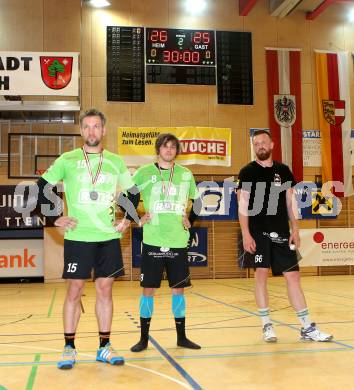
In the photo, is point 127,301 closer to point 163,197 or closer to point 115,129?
point 163,197

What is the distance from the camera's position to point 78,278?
151 inches

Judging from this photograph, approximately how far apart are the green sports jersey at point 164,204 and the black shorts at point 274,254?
2.39ft

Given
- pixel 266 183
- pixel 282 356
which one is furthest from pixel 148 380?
pixel 266 183

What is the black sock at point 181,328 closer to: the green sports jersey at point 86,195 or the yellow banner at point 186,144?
the green sports jersey at point 86,195

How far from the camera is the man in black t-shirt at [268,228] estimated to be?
4785mm

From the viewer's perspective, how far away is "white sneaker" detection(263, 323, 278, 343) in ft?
15.2

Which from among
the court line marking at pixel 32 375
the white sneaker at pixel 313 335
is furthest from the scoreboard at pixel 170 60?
the court line marking at pixel 32 375

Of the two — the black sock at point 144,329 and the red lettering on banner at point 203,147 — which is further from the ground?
the red lettering on banner at point 203,147

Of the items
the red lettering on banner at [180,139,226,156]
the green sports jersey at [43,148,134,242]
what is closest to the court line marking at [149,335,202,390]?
the green sports jersey at [43,148,134,242]

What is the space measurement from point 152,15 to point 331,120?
6.20m

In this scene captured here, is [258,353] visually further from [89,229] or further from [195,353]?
[89,229]

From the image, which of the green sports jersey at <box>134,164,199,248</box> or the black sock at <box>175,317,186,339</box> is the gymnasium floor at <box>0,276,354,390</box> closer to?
the black sock at <box>175,317,186,339</box>

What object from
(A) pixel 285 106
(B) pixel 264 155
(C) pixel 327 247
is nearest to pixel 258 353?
(B) pixel 264 155

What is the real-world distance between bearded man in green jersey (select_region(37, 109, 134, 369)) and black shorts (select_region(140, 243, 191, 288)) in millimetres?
593
